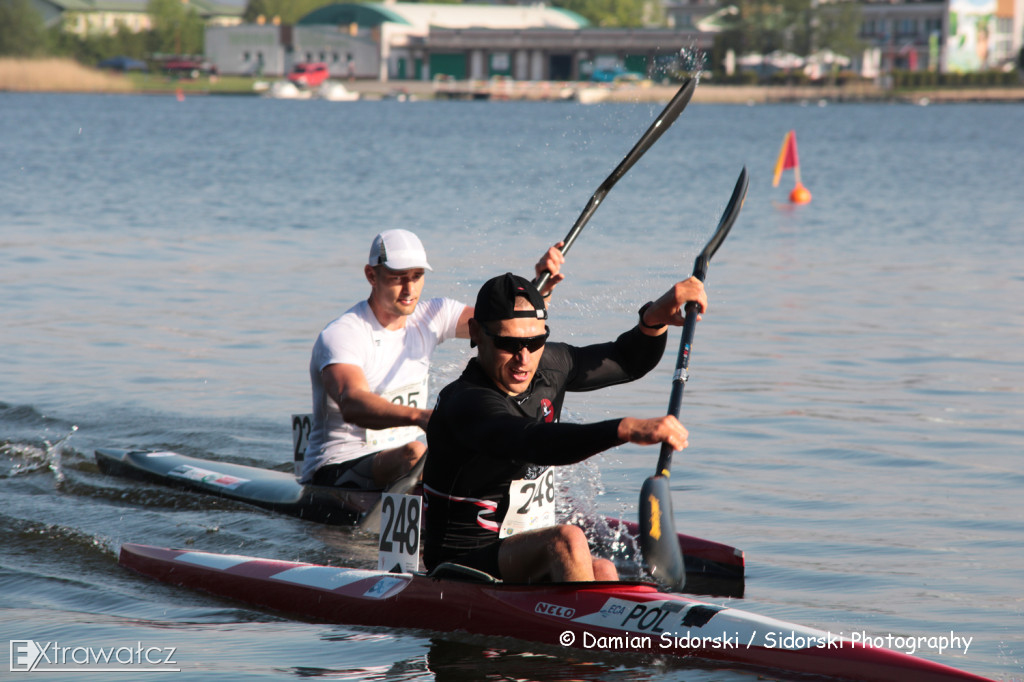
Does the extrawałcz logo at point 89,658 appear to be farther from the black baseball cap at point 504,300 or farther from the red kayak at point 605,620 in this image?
the black baseball cap at point 504,300

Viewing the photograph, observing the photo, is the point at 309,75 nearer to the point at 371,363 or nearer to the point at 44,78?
the point at 44,78

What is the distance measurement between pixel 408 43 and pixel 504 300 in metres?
108

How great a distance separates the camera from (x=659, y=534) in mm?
4723

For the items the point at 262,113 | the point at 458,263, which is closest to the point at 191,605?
the point at 458,263

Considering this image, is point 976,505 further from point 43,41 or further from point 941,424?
point 43,41

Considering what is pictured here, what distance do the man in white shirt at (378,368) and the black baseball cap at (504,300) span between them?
Answer: 5.43 ft

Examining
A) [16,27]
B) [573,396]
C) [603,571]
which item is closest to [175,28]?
[16,27]

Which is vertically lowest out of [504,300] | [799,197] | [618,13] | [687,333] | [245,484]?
[245,484]

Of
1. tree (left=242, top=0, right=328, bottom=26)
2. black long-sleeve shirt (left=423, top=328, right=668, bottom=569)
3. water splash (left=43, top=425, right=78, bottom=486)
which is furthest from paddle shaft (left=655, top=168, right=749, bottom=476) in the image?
tree (left=242, top=0, right=328, bottom=26)

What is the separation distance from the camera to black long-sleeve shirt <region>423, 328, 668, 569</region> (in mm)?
4242

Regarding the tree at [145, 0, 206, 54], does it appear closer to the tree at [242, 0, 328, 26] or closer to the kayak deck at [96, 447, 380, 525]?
the tree at [242, 0, 328, 26]

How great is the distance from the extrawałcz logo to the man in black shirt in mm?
1201

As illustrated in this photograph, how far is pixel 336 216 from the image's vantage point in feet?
75.9

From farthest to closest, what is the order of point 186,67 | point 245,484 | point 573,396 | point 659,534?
point 186,67 → point 573,396 → point 245,484 → point 659,534
